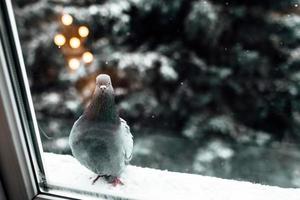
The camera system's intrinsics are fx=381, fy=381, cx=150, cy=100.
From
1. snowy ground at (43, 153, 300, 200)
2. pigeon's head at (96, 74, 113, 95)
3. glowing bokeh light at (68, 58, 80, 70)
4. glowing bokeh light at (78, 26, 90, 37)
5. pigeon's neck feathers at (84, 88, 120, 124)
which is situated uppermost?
glowing bokeh light at (78, 26, 90, 37)

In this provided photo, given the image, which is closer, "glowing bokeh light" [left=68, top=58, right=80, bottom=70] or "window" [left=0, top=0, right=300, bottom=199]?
"window" [left=0, top=0, right=300, bottom=199]

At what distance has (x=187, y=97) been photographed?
78cm

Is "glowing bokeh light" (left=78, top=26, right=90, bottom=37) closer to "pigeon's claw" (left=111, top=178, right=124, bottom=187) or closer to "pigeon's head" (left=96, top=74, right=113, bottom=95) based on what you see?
"pigeon's head" (left=96, top=74, right=113, bottom=95)

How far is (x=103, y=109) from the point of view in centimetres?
84

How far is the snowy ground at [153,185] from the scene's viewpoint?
811 mm

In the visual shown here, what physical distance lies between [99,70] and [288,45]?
0.38 m

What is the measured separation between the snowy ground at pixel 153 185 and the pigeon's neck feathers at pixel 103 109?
14 centimetres

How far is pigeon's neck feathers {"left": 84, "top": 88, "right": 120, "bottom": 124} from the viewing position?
32.7 inches

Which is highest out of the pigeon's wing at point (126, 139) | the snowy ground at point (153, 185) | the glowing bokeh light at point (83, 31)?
the glowing bokeh light at point (83, 31)

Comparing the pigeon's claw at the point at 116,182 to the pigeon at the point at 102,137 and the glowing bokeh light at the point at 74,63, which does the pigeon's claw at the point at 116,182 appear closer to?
the pigeon at the point at 102,137

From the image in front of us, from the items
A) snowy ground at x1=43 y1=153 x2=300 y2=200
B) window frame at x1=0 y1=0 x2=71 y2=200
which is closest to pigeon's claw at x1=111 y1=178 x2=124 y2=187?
snowy ground at x1=43 y1=153 x2=300 y2=200

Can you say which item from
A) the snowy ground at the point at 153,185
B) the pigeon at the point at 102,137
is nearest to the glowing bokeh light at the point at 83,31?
the pigeon at the point at 102,137

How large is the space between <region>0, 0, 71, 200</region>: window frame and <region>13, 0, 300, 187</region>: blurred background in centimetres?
4

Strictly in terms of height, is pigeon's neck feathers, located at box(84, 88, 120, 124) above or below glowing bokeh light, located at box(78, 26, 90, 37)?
below
